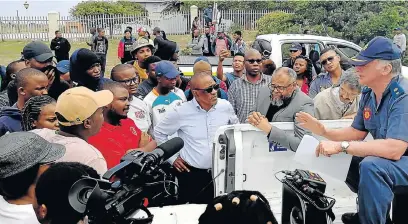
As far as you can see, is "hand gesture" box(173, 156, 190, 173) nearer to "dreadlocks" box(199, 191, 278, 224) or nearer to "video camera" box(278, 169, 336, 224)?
"video camera" box(278, 169, 336, 224)

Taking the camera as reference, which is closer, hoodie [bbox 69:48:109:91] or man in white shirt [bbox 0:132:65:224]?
man in white shirt [bbox 0:132:65:224]

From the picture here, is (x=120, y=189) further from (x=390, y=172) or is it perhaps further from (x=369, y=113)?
(x=369, y=113)

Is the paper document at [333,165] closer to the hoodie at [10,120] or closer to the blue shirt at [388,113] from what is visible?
the blue shirt at [388,113]

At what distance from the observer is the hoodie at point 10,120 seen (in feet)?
12.3

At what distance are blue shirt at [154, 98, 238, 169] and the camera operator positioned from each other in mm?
2279

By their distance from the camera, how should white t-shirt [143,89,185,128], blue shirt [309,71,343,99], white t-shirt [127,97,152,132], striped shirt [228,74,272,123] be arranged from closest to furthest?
white t-shirt [127,97,152,132], white t-shirt [143,89,185,128], striped shirt [228,74,272,123], blue shirt [309,71,343,99]

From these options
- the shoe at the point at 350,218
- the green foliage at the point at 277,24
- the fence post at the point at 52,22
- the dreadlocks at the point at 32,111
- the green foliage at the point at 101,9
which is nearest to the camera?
the shoe at the point at 350,218

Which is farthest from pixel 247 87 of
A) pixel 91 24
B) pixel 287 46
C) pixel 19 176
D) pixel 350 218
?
pixel 91 24

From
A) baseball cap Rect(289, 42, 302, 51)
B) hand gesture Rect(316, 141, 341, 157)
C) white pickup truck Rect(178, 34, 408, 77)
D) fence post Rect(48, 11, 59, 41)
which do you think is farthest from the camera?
fence post Rect(48, 11, 59, 41)

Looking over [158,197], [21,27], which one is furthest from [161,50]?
[21,27]

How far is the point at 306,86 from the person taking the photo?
21.0 feet

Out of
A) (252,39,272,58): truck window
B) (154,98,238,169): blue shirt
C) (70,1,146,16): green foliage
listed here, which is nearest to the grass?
(70,1,146,16): green foliage

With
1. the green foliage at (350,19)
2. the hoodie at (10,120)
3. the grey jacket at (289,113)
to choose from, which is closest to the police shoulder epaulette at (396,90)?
the grey jacket at (289,113)

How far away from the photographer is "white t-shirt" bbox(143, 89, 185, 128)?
4.84 metres
